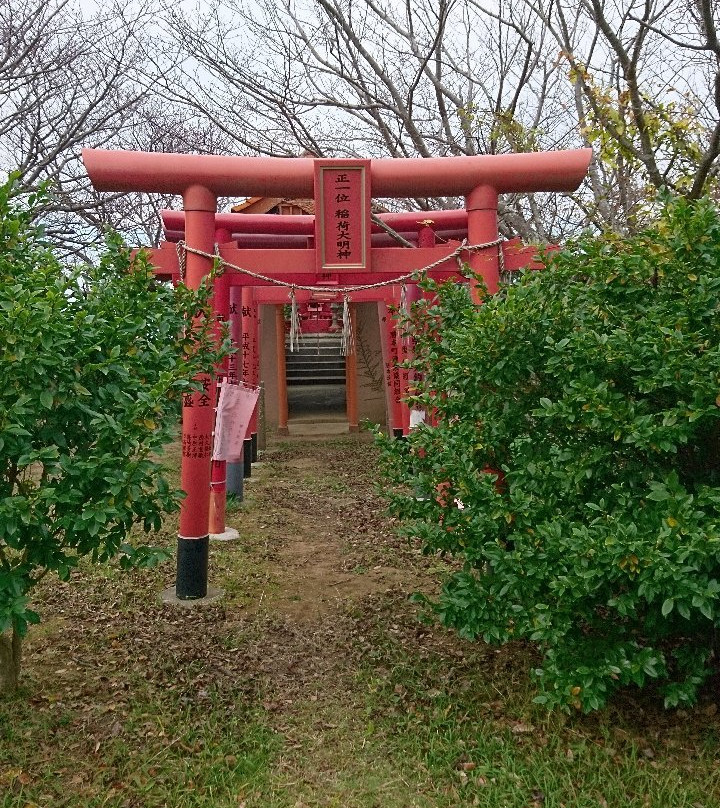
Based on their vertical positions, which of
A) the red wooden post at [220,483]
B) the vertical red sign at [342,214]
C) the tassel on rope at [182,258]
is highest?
the vertical red sign at [342,214]

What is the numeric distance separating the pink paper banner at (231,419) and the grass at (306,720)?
1.43m

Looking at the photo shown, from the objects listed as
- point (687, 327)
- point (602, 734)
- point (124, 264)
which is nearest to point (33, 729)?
point (124, 264)

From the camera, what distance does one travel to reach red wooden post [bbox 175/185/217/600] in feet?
16.4

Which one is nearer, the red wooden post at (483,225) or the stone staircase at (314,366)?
the red wooden post at (483,225)

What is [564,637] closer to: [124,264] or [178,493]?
[178,493]

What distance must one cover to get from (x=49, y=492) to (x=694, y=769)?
2.78m

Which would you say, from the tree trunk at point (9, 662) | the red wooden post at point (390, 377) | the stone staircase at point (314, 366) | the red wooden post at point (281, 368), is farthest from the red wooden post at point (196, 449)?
the stone staircase at point (314, 366)

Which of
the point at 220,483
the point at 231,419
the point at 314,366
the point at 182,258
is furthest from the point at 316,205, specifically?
the point at 314,366

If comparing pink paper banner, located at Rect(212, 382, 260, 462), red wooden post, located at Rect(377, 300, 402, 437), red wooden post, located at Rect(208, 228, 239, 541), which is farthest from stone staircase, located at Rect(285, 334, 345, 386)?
pink paper banner, located at Rect(212, 382, 260, 462)

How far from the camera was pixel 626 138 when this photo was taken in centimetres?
504

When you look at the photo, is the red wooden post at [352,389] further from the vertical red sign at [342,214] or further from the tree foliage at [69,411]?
the tree foliage at [69,411]

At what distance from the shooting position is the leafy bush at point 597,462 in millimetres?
2607

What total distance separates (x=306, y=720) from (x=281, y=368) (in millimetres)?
10872

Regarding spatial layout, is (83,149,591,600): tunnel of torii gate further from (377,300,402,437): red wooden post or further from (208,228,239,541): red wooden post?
(377,300,402,437): red wooden post
